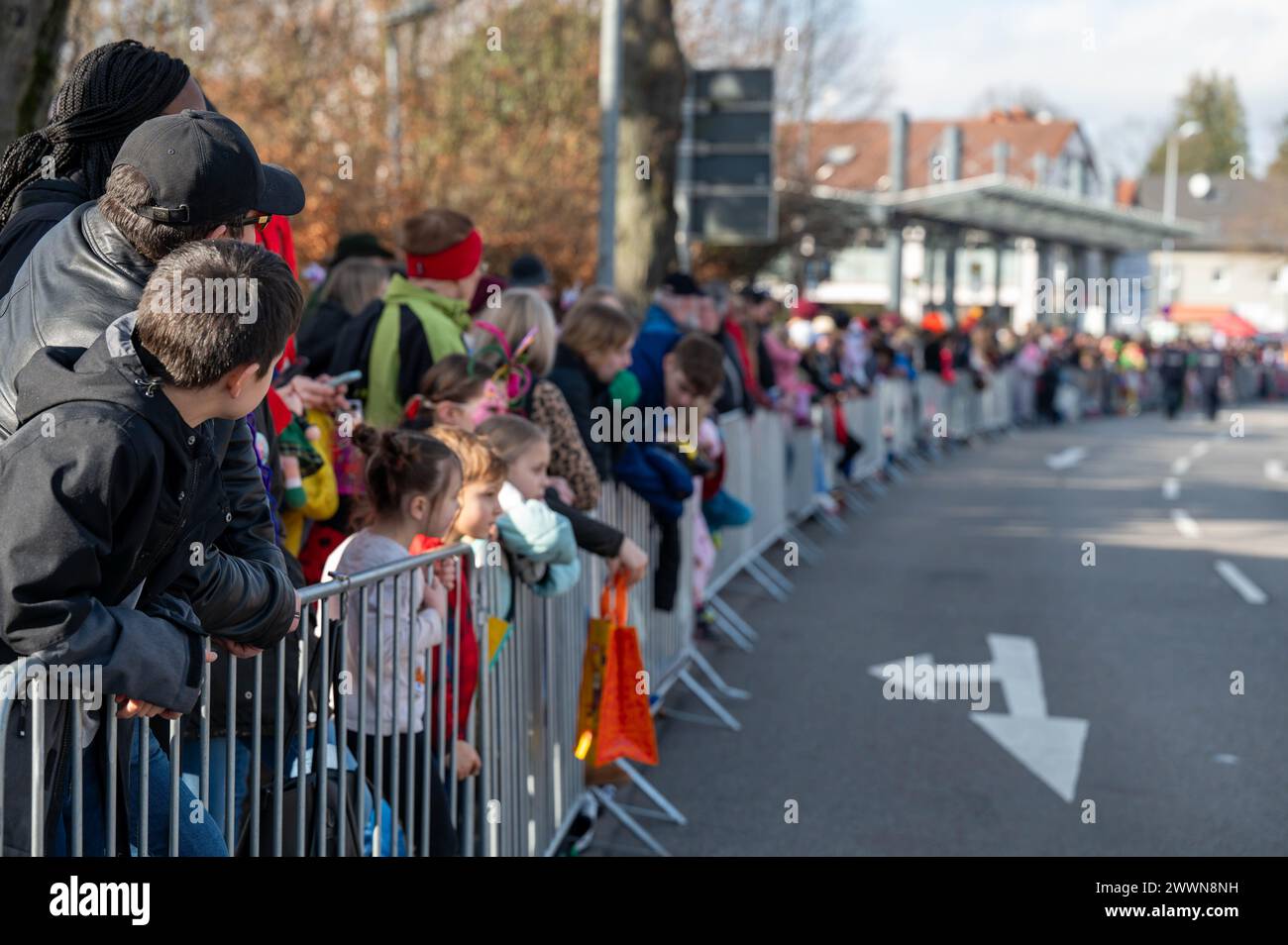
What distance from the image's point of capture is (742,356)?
12555mm

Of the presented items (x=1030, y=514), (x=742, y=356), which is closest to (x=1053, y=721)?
(x=742, y=356)

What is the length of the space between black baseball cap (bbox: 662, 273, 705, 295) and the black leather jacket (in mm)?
7534

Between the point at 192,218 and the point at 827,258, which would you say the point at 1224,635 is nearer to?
the point at 192,218

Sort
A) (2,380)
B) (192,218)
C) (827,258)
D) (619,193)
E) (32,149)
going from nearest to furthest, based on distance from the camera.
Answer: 1. (2,380)
2. (192,218)
3. (32,149)
4. (619,193)
5. (827,258)

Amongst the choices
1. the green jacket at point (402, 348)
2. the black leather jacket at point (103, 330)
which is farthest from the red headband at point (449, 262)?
the black leather jacket at point (103, 330)

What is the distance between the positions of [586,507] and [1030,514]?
11.5m

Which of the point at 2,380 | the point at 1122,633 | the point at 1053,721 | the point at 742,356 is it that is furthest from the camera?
the point at 742,356

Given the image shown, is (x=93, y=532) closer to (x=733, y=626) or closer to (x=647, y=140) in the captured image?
(x=733, y=626)

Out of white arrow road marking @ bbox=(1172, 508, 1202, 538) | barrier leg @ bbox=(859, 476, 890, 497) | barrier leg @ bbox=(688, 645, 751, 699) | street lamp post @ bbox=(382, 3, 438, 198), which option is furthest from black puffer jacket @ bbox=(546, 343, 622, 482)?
barrier leg @ bbox=(859, 476, 890, 497)

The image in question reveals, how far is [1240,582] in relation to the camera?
12.8 m

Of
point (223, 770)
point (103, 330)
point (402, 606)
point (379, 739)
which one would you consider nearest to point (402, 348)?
point (402, 606)

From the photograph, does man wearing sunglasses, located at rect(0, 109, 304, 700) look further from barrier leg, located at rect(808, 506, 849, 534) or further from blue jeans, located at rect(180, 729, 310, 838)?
barrier leg, located at rect(808, 506, 849, 534)

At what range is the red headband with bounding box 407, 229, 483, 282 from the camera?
6.51 m
